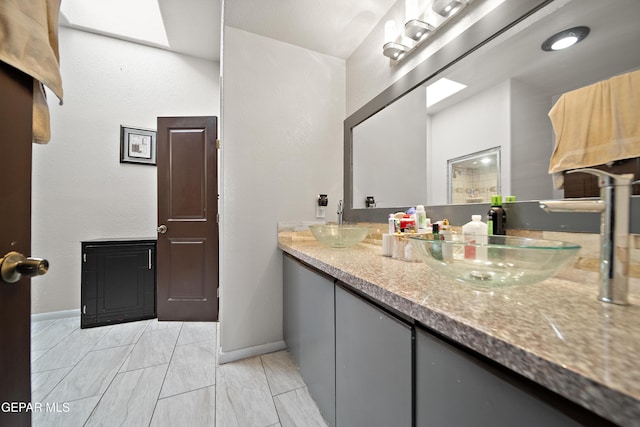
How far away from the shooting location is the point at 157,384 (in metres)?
1.43

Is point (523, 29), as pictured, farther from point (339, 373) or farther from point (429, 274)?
point (339, 373)

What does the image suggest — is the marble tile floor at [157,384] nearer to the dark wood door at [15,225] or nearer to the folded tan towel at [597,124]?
the dark wood door at [15,225]

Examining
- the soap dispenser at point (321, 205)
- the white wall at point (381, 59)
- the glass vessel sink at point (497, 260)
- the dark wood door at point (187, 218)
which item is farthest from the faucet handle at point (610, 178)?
the dark wood door at point (187, 218)

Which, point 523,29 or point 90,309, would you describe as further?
point 90,309

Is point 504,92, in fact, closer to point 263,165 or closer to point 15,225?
point 263,165

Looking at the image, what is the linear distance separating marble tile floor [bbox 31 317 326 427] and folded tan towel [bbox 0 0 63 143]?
1.38 metres

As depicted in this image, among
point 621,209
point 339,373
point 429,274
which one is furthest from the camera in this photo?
point 339,373

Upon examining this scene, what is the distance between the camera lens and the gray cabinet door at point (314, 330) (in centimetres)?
100

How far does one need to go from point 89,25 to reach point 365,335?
3.78 metres

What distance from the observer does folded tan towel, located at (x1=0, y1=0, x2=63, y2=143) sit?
559 mm

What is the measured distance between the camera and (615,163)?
0.67 metres

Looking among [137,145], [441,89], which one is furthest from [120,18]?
[441,89]

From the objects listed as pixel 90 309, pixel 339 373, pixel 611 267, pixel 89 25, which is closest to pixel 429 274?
pixel 611 267

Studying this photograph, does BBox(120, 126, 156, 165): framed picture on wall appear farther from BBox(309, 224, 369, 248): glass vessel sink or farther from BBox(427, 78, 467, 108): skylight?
BBox(427, 78, 467, 108): skylight
